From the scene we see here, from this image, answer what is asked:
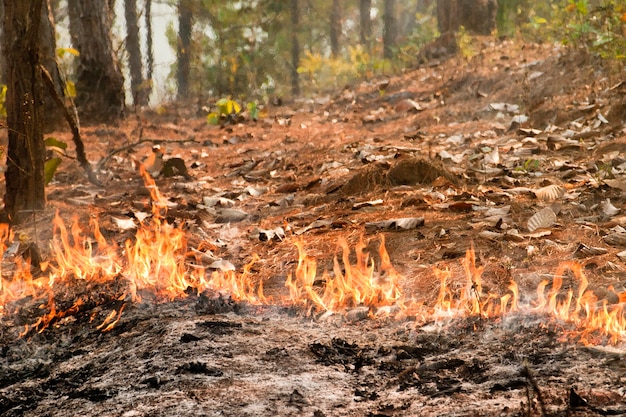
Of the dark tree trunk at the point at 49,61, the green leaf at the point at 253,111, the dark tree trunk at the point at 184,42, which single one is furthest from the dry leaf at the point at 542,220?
the dark tree trunk at the point at 184,42

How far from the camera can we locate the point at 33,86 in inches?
168

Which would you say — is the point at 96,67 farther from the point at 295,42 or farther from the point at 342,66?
the point at 295,42

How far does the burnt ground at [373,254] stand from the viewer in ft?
7.65

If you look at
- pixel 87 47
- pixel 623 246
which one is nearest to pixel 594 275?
pixel 623 246

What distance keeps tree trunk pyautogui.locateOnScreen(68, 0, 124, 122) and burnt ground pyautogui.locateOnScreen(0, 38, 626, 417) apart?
29.6 inches

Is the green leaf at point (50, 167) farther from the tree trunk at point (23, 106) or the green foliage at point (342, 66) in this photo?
the green foliage at point (342, 66)

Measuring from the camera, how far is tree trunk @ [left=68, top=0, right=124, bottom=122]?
862 centimetres

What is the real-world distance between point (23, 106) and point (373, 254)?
2321mm

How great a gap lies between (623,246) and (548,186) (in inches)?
41.5

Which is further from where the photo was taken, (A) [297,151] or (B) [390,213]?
(A) [297,151]

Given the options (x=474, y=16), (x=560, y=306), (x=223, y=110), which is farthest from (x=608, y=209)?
(x=474, y=16)

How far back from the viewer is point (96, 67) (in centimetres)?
885

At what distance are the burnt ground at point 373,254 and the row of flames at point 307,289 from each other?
7cm

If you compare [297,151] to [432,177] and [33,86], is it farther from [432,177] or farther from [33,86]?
[33,86]
